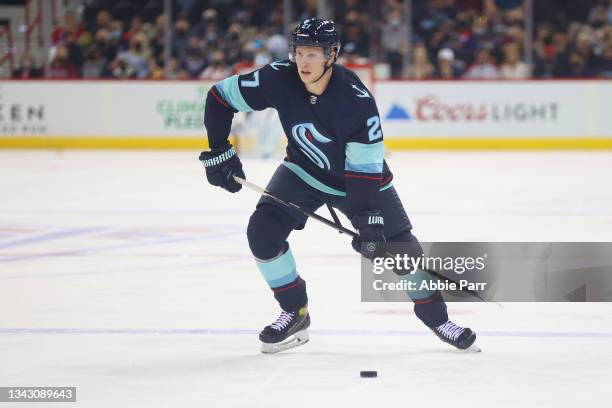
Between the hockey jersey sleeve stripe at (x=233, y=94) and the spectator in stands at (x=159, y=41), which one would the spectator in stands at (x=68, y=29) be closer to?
the spectator in stands at (x=159, y=41)

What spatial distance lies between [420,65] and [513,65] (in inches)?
49.9

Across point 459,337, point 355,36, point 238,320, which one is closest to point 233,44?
point 355,36

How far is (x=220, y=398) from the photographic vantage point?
150 inches

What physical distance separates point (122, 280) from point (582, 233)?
11.0 ft

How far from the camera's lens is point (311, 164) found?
4.66 metres

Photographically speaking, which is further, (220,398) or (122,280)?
(122,280)

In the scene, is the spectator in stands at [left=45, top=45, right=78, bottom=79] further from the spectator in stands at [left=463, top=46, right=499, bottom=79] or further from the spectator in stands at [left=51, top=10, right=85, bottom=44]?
the spectator in stands at [left=463, top=46, right=499, bottom=79]

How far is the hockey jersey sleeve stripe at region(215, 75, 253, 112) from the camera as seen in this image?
4.62m

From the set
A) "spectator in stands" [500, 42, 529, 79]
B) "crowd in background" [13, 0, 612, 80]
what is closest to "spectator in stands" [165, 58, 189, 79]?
"crowd in background" [13, 0, 612, 80]

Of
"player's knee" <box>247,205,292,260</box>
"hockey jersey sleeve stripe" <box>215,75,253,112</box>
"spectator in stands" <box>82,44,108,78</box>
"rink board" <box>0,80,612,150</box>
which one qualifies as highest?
"hockey jersey sleeve stripe" <box>215,75,253,112</box>

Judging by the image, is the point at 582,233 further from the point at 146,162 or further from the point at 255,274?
the point at 146,162

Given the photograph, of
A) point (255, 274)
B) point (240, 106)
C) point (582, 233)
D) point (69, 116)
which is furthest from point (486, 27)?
point (240, 106)

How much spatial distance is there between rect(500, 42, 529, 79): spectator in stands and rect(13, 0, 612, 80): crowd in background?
0.04ft

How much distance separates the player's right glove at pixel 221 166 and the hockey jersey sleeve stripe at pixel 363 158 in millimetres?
510
